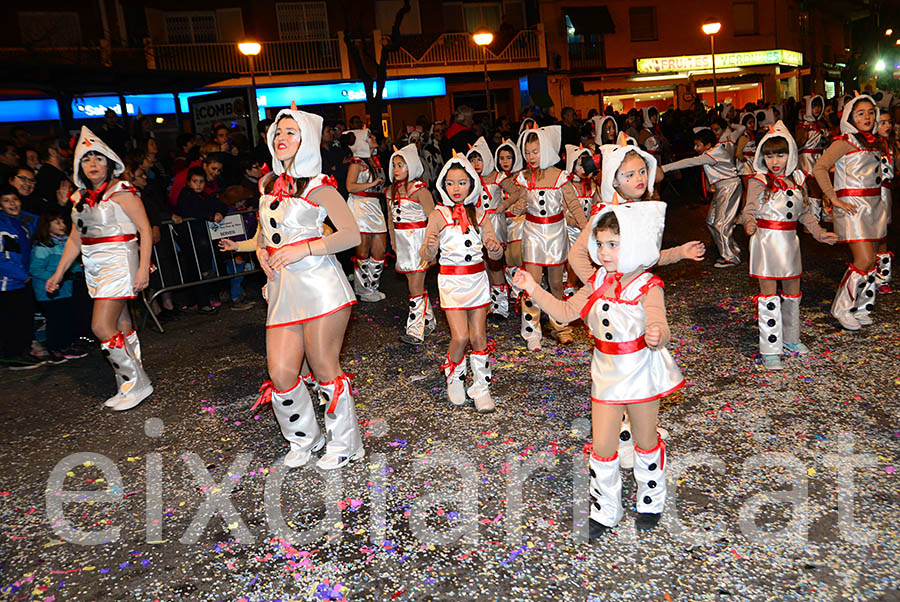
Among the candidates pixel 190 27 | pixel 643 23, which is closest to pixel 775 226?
pixel 190 27

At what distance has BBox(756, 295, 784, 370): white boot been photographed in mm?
5996

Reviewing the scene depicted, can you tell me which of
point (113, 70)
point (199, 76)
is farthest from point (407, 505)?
point (199, 76)

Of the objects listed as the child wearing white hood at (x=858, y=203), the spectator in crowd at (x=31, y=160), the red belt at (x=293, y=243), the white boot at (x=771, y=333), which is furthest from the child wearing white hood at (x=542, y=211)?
the spectator in crowd at (x=31, y=160)

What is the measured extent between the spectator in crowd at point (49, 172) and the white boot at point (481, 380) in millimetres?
5914

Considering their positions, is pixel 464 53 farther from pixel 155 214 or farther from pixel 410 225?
pixel 410 225

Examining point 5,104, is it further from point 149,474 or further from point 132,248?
point 149,474

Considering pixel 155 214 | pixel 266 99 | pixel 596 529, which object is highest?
pixel 266 99

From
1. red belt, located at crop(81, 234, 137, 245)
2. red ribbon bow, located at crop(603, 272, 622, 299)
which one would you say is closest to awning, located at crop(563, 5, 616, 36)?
red belt, located at crop(81, 234, 137, 245)

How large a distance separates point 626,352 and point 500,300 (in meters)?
4.52

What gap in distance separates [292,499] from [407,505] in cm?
71

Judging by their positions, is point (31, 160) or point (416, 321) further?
point (31, 160)

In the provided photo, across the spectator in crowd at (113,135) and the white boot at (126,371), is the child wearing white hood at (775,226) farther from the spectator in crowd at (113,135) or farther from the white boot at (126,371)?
the spectator in crowd at (113,135)

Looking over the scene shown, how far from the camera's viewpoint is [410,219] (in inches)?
306

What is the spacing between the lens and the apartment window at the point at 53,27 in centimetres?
2689
